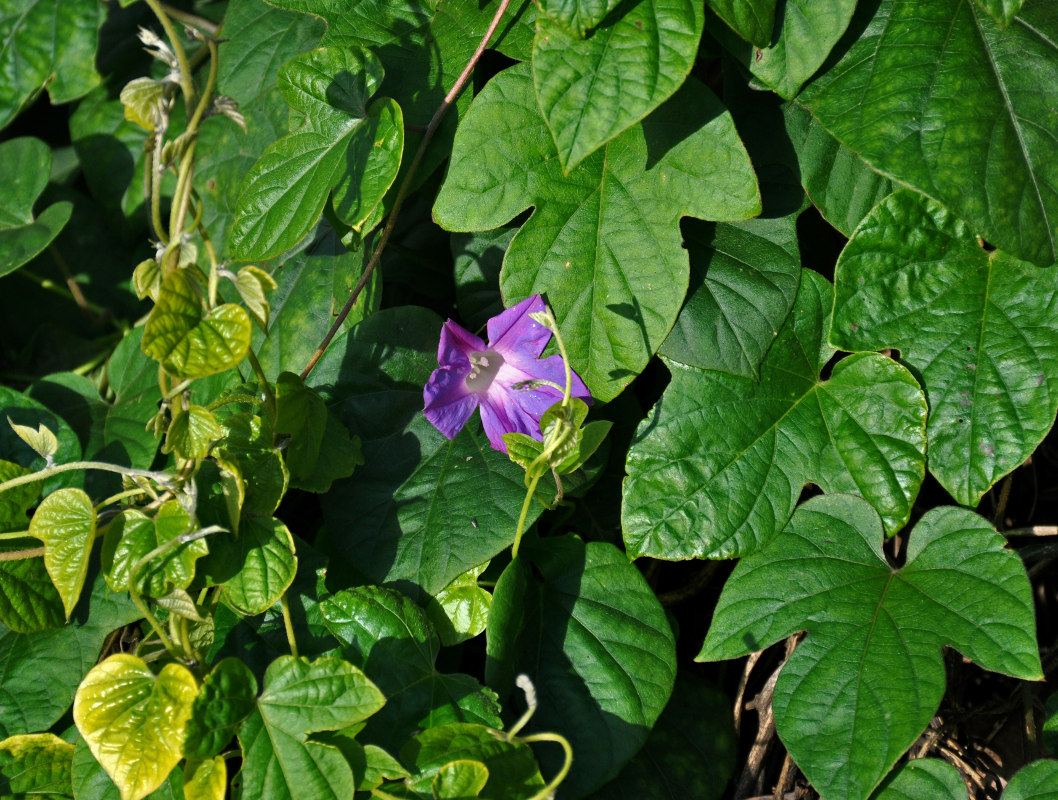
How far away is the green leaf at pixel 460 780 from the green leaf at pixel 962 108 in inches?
35.1

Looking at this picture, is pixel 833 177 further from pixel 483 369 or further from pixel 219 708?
pixel 219 708

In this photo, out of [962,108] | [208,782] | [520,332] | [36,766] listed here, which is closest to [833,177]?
[962,108]

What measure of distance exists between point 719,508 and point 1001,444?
38cm

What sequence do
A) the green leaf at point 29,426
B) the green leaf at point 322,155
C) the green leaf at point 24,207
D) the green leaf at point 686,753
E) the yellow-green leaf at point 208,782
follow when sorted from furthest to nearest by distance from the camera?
the green leaf at point 24,207 < the green leaf at point 29,426 < the green leaf at point 686,753 < the green leaf at point 322,155 < the yellow-green leaf at point 208,782

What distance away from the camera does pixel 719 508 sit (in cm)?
123

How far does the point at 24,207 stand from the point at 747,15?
1.43 metres

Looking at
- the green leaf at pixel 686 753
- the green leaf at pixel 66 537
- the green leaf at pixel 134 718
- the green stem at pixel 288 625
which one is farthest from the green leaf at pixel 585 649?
the green leaf at pixel 66 537

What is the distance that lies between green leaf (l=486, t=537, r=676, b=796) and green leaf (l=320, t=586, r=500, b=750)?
0.20 feet

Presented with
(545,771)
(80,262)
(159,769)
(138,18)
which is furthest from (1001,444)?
(138,18)

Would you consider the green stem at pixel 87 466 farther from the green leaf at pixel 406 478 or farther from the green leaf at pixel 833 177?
the green leaf at pixel 833 177

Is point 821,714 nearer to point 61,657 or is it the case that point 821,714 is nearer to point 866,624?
point 866,624

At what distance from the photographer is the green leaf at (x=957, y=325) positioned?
3.76ft

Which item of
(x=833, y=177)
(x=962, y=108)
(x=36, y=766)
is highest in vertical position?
(x=962, y=108)

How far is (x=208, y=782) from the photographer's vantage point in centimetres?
106
